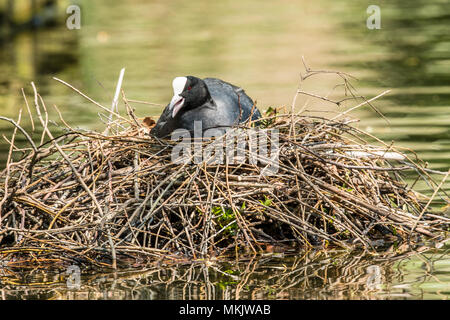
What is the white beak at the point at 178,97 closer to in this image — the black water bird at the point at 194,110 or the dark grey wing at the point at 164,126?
the black water bird at the point at 194,110

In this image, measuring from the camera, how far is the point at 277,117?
6.85 metres

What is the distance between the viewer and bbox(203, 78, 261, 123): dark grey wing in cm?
670

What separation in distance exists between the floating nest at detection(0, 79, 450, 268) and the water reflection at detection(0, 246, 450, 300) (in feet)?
0.71

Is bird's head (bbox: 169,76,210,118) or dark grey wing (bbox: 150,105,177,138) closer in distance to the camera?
bird's head (bbox: 169,76,210,118)

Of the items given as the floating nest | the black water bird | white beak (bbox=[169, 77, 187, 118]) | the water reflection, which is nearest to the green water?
the water reflection

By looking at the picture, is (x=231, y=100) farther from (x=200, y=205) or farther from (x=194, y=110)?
(x=200, y=205)

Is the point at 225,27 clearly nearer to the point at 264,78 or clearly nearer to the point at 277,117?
the point at 264,78

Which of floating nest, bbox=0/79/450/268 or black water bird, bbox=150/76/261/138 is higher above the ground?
black water bird, bbox=150/76/261/138

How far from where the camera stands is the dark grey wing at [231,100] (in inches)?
264

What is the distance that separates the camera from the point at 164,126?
6551 mm

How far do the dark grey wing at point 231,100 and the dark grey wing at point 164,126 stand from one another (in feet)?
1.29

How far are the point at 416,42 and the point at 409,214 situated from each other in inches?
444

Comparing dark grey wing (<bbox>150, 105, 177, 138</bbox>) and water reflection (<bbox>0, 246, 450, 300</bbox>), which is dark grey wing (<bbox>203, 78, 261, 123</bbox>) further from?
water reflection (<bbox>0, 246, 450, 300</bbox>)

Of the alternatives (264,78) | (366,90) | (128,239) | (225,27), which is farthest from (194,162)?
(225,27)
